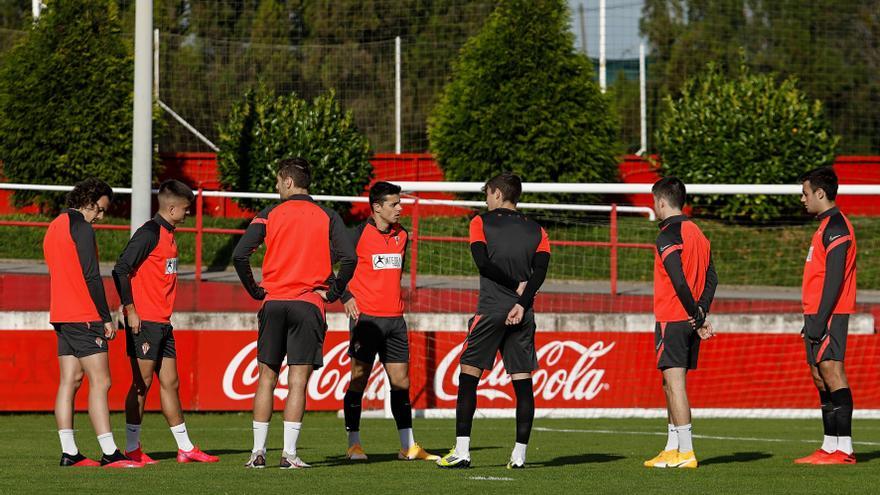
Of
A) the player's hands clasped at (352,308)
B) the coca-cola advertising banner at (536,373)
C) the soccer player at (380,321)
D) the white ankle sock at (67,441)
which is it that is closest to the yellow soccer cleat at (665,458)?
the soccer player at (380,321)

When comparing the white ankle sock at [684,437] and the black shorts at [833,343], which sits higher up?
the black shorts at [833,343]

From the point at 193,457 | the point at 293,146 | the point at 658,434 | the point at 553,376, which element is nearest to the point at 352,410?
the point at 193,457

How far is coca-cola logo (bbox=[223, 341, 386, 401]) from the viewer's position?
15.4 metres

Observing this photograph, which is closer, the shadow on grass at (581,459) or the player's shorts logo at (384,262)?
the shadow on grass at (581,459)

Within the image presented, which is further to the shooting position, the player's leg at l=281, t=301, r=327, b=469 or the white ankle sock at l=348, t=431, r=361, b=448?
the white ankle sock at l=348, t=431, r=361, b=448

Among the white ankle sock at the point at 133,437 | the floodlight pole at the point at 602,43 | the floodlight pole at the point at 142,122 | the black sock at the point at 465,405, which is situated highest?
the floodlight pole at the point at 602,43

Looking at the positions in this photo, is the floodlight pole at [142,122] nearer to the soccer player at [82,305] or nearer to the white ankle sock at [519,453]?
the soccer player at [82,305]

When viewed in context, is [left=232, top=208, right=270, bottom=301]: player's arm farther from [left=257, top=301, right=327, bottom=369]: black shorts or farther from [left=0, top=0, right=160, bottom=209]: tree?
[left=0, top=0, right=160, bottom=209]: tree

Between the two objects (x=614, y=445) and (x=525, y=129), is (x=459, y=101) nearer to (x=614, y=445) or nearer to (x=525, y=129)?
(x=525, y=129)

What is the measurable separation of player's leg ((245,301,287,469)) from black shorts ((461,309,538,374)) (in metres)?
1.26

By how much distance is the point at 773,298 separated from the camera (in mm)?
20312

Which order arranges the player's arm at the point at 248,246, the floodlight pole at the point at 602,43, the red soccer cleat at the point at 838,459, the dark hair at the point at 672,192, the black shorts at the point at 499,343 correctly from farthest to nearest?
1. the floodlight pole at the point at 602,43
2. the red soccer cleat at the point at 838,459
3. the dark hair at the point at 672,192
4. the black shorts at the point at 499,343
5. the player's arm at the point at 248,246

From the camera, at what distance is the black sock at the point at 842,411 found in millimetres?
9328

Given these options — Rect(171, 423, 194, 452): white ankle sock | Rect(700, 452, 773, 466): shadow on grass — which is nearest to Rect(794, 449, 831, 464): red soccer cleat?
Rect(700, 452, 773, 466): shadow on grass
